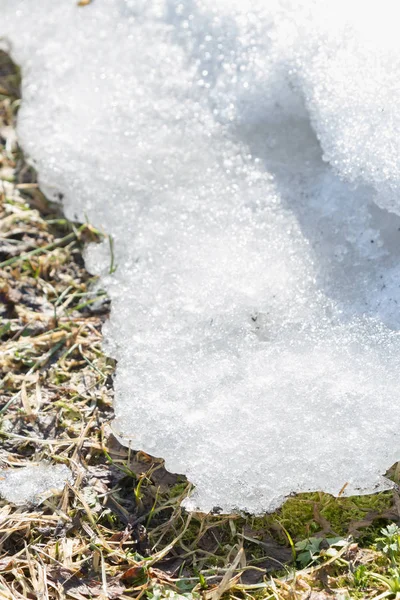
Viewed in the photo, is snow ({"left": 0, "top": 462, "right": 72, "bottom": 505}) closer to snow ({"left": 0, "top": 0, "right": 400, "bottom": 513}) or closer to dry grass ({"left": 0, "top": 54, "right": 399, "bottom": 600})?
dry grass ({"left": 0, "top": 54, "right": 399, "bottom": 600})

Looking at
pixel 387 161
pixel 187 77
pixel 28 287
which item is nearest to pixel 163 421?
pixel 28 287

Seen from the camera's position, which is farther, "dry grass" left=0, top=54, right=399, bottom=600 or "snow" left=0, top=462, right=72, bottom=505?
"snow" left=0, top=462, right=72, bottom=505

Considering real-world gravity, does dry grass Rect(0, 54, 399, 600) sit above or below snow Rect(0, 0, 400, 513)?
below

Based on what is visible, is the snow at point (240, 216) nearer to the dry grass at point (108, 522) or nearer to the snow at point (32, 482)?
the dry grass at point (108, 522)

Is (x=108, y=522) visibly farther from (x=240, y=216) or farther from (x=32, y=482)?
(x=240, y=216)

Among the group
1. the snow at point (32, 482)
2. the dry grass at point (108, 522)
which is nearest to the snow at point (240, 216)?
the dry grass at point (108, 522)

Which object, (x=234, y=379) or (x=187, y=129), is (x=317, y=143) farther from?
(x=234, y=379)

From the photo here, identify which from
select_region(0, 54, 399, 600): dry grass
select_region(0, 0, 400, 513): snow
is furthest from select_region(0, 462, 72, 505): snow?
select_region(0, 0, 400, 513): snow
